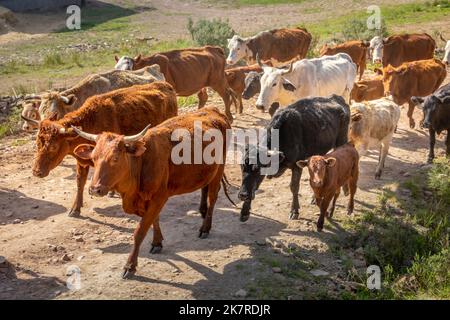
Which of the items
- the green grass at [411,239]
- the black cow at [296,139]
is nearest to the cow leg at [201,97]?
the black cow at [296,139]

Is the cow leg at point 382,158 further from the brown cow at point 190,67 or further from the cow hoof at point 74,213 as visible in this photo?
the cow hoof at point 74,213

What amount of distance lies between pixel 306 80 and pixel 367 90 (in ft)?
9.54

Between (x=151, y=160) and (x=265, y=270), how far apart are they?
1882mm

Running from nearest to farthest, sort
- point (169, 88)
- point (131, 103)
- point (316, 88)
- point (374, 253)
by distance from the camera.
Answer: point (374, 253) → point (131, 103) → point (169, 88) → point (316, 88)

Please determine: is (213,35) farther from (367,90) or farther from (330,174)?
(330,174)

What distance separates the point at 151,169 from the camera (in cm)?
675

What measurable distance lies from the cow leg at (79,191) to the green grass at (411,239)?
3.71 m

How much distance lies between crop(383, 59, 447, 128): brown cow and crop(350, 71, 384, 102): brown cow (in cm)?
61

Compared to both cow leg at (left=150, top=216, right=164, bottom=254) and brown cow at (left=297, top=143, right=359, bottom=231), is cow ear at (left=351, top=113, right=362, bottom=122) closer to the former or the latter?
brown cow at (left=297, top=143, right=359, bottom=231)

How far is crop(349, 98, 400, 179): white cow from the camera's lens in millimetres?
10008

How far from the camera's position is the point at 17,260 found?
7457 mm

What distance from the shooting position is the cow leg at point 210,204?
7867mm

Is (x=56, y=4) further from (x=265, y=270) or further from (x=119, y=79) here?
(x=265, y=270)

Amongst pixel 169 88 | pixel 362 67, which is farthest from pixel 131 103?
pixel 362 67
